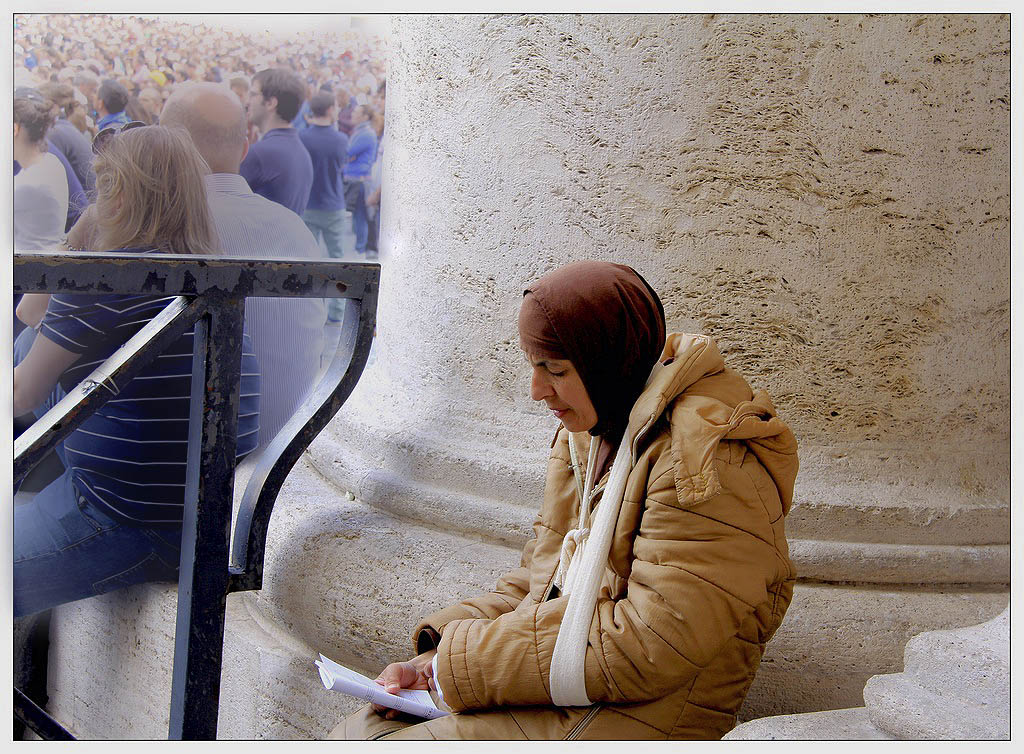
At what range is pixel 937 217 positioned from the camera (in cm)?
201

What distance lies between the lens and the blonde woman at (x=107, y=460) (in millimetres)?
2186

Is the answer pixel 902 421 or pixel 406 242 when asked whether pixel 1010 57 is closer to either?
pixel 902 421

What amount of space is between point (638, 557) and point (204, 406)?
0.93m

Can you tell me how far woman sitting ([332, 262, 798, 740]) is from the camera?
4.55 ft

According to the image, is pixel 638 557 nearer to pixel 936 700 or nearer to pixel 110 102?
pixel 936 700

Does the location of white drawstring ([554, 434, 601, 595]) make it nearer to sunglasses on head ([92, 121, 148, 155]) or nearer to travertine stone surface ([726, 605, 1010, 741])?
travertine stone surface ([726, 605, 1010, 741])

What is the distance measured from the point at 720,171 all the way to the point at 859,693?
3.37 ft

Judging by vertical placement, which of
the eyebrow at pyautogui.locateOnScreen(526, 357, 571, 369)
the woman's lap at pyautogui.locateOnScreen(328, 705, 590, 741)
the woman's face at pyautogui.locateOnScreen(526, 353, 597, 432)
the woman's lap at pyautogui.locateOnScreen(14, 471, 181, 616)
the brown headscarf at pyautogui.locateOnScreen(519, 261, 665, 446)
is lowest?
the woman's lap at pyautogui.locateOnScreen(14, 471, 181, 616)

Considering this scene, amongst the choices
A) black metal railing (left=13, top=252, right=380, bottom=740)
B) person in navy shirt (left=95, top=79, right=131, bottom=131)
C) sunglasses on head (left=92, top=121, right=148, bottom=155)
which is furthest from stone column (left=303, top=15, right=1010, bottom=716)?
person in navy shirt (left=95, top=79, right=131, bottom=131)

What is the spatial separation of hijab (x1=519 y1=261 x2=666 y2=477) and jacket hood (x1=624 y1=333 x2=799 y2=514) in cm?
4

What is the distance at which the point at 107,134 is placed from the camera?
260 cm

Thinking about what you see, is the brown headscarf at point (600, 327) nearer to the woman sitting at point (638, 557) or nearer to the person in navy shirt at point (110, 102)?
the woman sitting at point (638, 557)

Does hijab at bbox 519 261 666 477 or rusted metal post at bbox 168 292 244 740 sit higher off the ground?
hijab at bbox 519 261 666 477

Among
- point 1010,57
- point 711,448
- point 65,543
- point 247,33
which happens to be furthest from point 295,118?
point 711,448
